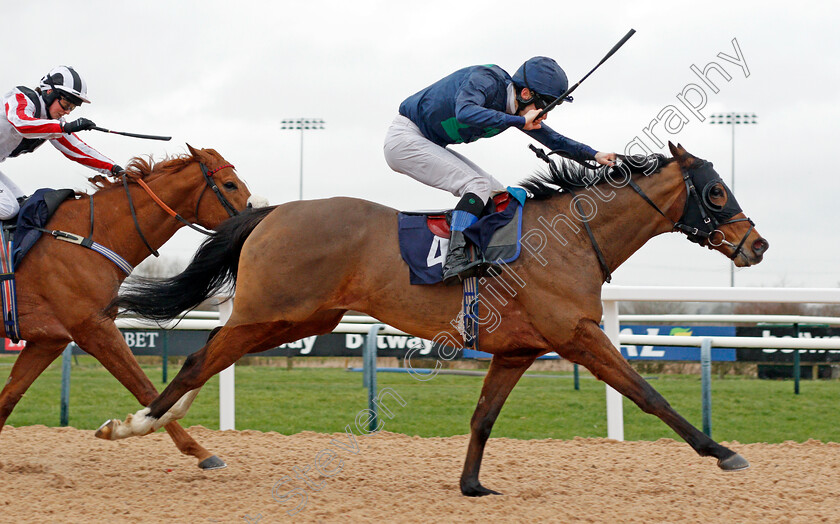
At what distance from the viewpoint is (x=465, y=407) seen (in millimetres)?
8516

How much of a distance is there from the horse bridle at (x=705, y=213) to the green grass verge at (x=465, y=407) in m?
3.06

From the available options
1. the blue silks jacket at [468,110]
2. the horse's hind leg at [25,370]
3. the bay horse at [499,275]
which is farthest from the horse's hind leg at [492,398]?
the horse's hind leg at [25,370]

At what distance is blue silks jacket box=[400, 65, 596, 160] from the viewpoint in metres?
3.88

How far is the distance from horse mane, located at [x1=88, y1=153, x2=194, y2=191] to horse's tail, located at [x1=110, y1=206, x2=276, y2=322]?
911 millimetres

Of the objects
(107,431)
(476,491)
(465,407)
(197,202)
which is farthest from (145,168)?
(465,407)

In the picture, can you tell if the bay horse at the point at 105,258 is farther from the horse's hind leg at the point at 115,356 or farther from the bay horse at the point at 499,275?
the bay horse at the point at 499,275

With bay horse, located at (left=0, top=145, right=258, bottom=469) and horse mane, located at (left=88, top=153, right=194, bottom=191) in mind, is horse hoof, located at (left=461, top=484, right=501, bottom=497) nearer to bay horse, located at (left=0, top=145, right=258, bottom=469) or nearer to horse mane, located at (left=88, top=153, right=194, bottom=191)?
bay horse, located at (left=0, top=145, right=258, bottom=469)

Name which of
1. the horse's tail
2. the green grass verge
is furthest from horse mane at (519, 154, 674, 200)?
the green grass verge

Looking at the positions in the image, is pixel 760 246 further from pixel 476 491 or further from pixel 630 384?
pixel 476 491

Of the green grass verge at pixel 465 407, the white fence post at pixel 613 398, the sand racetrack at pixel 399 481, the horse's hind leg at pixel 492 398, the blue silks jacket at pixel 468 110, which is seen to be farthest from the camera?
the green grass verge at pixel 465 407

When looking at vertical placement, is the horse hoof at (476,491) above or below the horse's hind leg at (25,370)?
below

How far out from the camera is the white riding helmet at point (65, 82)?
4855 millimetres

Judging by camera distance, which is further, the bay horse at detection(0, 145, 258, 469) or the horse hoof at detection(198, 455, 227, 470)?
the horse hoof at detection(198, 455, 227, 470)

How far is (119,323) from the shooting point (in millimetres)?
6289
